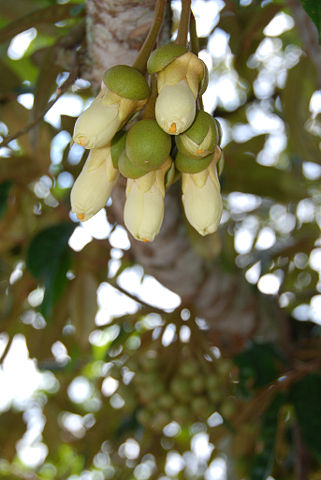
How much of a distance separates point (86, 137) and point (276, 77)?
1.71 meters

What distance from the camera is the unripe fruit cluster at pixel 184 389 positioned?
4.25 ft

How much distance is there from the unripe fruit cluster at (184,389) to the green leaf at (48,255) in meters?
0.32

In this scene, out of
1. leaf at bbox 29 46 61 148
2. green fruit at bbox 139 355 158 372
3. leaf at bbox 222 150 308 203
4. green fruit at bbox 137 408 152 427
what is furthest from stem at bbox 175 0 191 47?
green fruit at bbox 137 408 152 427

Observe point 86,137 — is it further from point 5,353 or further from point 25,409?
point 25,409

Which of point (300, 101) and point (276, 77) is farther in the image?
point (276, 77)

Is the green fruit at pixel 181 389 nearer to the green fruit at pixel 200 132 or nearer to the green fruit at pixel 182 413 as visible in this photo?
the green fruit at pixel 182 413

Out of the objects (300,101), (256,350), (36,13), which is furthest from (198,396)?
(36,13)

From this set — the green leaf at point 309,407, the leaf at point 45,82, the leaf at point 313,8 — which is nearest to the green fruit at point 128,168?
the leaf at point 313,8

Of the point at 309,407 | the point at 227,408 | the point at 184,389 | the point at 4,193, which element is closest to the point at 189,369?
the point at 184,389

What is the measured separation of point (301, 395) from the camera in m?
1.16

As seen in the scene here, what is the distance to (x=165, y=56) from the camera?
1.72 ft

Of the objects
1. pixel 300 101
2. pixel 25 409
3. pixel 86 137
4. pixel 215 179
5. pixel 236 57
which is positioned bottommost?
pixel 25 409

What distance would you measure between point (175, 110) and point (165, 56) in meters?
0.07

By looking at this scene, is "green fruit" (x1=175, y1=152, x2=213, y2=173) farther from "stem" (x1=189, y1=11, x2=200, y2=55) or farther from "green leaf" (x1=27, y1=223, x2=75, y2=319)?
"green leaf" (x1=27, y1=223, x2=75, y2=319)
